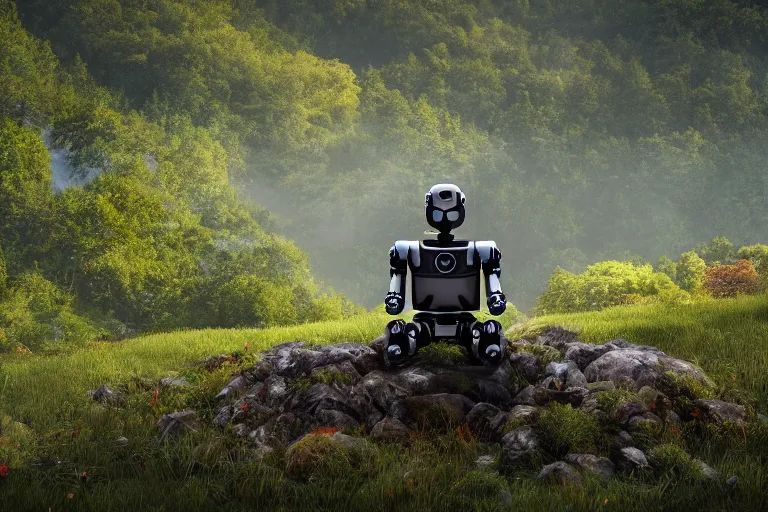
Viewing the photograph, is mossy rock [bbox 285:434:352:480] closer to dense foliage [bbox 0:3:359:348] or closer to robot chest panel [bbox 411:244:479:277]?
robot chest panel [bbox 411:244:479:277]

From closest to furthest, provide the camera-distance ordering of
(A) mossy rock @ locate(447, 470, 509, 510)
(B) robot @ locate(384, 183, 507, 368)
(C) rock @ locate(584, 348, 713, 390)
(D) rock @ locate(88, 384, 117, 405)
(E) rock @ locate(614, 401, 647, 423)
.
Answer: (A) mossy rock @ locate(447, 470, 509, 510)
(E) rock @ locate(614, 401, 647, 423)
(C) rock @ locate(584, 348, 713, 390)
(B) robot @ locate(384, 183, 507, 368)
(D) rock @ locate(88, 384, 117, 405)

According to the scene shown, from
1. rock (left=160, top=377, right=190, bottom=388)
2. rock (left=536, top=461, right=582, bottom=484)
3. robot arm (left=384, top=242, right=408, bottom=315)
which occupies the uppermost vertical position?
robot arm (left=384, top=242, right=408, bottom=315)

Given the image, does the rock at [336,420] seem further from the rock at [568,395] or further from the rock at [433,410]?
the rock at [568,395]

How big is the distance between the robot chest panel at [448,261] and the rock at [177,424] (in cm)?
230

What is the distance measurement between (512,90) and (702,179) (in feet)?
40.8

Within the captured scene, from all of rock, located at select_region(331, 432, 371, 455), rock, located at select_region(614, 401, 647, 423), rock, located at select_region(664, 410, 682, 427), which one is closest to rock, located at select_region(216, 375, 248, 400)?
rock, located at select_region(331, 432, 371, 455)

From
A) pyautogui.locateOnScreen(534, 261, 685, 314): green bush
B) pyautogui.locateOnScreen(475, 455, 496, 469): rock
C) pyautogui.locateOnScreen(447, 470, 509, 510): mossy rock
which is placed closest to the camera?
pyautogui.locateOnScreen(447, 470, 509, 510): mossy rock

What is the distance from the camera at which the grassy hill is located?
4.49 metres

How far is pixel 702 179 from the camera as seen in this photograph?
1713 inches

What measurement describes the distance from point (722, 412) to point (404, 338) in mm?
2629

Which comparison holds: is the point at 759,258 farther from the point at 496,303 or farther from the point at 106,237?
the point at 106,237

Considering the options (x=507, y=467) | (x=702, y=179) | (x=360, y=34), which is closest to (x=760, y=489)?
(x=507, y=467)

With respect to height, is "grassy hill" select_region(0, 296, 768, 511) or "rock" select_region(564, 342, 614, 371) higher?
"rock" select_region(564, 342, 614, 371)

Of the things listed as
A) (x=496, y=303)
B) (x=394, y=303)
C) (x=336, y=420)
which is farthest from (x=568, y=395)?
(x=336, y=420)
